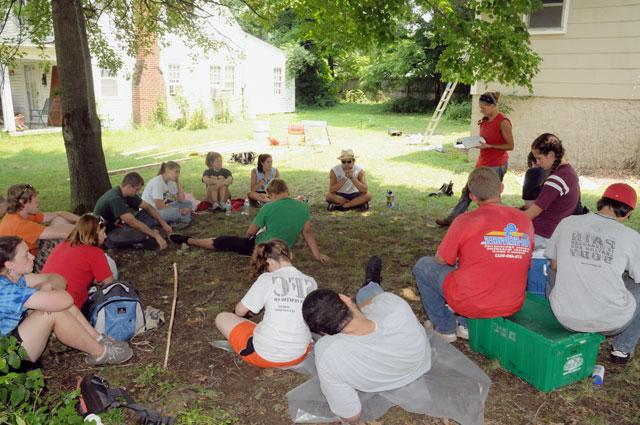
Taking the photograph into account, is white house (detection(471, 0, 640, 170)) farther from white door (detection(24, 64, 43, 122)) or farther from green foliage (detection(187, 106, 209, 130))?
white door (detection(24, 64, 43, 122))

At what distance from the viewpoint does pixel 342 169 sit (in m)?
8.96

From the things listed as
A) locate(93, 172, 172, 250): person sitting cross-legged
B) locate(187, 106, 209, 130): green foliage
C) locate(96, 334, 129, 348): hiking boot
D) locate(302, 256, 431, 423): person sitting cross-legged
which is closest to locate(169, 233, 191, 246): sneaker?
locate(93, 172, 172, 250): person sitting cross-legged

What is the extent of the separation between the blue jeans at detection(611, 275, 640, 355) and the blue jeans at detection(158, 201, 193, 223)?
615 centimetres

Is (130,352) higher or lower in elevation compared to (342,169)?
lower

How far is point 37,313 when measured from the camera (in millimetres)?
3822

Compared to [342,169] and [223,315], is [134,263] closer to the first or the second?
[223,315]

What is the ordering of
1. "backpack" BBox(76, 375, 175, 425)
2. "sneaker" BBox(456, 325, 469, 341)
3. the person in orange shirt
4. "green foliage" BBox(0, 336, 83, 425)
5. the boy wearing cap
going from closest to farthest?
"green foliage" BBox(0, 336, 83, 425)
"backpack" BBox(76, 375, 175, 425)
"sneaker" BBox(456, 325, 469, 341)
the person in orange shirt
the boy wearing cap

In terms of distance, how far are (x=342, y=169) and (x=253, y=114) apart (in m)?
18.5

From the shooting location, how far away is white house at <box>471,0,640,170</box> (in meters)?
11.8

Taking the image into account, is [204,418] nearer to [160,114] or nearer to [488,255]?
[488,255]

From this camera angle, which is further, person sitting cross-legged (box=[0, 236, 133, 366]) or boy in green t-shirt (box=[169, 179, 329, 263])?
boy in green t-shirt (box=[169, 179, 329, 263])

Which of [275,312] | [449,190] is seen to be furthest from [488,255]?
[449,190]

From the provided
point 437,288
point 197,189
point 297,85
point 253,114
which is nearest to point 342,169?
point 197,189

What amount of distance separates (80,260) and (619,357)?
4.64 meters
